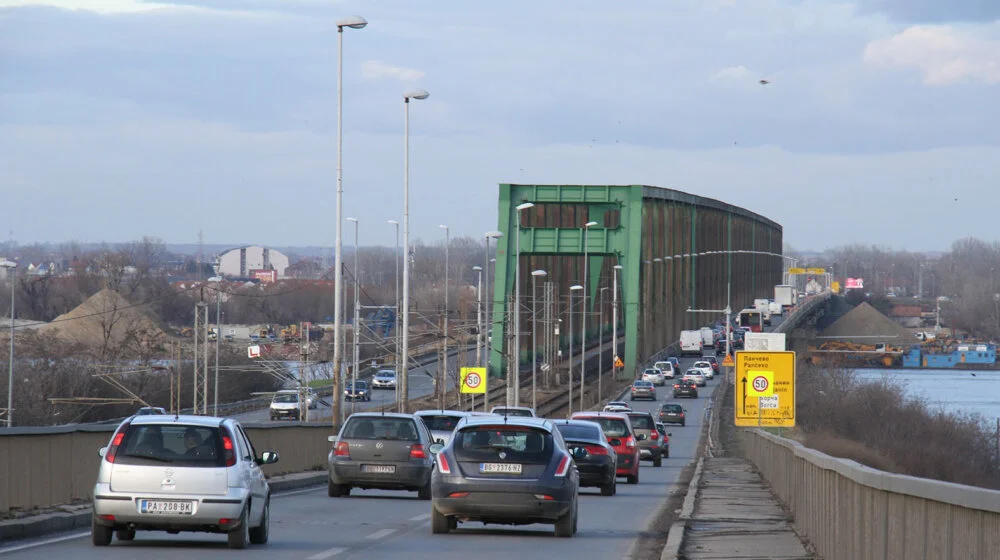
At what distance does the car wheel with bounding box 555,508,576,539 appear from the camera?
1617cm

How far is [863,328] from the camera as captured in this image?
571 feet

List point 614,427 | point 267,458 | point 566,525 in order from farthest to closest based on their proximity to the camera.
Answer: point 614,427
point 566,525
point 267,458

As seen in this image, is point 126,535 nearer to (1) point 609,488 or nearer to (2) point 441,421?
(1) point 609,488

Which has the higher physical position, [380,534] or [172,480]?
[172,480]

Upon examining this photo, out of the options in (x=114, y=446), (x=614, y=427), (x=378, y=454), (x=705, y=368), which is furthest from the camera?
(x=705, y=368)

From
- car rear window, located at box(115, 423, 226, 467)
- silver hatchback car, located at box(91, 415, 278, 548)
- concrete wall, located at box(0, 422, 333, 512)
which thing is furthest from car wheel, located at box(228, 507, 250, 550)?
concrete wall, located at box(0, 422, 333, 512)

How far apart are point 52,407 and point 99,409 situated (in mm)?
8797

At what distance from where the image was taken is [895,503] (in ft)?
26.5

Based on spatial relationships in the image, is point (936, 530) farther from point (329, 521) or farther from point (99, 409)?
point (99, 409)

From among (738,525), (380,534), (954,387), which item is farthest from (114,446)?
(954,387)

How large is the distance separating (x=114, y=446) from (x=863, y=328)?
167m

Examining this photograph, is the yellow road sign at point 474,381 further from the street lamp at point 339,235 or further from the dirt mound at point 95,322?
the dirt mound at point 95,322

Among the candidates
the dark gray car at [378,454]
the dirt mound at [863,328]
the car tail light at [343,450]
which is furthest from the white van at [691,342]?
the car tail light at [343,450]

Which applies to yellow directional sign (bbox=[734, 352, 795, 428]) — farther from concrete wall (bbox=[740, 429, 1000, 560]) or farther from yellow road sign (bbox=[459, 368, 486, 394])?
concrete wall (bbox=[740, 429, 1000, 560])
